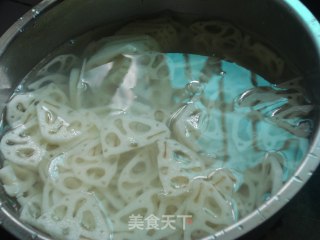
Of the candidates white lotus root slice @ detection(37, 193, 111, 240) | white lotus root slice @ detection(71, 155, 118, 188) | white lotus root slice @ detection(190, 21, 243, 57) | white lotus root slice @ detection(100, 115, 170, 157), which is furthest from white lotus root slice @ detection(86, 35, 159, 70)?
white lotus root slice @ detection(37, 193, 111, 240)

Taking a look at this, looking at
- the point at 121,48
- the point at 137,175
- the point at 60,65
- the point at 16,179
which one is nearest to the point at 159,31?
the point at 121,48

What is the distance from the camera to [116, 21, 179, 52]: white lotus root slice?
1456 millimetres

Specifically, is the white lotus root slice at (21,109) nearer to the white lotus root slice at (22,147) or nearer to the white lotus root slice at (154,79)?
the white lotus root slice at (22,147)

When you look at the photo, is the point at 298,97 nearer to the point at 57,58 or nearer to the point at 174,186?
the point at 174,186

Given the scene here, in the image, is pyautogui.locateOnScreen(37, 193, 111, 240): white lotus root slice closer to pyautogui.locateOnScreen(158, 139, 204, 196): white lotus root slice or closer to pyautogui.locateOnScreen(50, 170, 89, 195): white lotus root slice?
pyautogui.locateOnScreen(50, 170, 89, 195): white lotus root slice

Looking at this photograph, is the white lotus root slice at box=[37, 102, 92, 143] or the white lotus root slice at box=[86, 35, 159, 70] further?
the white lotus root slice at box=[86, 35, 159, 70]

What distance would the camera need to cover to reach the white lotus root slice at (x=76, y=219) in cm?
103

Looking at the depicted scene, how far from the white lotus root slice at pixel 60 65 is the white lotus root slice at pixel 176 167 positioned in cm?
45

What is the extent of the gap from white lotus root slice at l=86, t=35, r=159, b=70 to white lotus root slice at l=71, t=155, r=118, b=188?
36 centimetres

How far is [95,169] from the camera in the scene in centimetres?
116

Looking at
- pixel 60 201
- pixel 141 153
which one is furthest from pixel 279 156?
pixel 60 201

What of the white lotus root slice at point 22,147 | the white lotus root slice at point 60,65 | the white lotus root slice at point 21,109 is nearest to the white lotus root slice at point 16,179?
the white lotus root slice at point 22,147

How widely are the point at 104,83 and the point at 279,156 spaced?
1.79ft

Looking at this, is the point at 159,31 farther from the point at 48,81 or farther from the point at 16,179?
the point at 16,179
